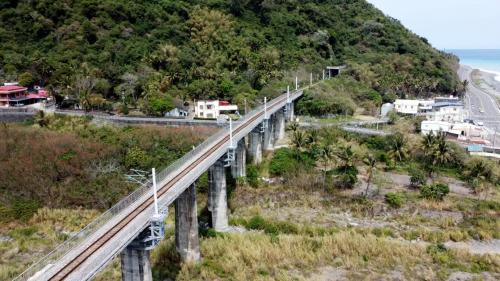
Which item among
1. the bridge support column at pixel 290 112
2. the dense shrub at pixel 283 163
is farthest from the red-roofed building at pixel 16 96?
the dense shrub at pixel 283 163

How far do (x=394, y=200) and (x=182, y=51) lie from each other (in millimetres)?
61456

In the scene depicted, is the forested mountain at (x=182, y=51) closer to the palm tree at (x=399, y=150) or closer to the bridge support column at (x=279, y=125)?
the bridge support column at (x=279, y=125)

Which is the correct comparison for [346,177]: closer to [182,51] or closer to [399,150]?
[399,150]

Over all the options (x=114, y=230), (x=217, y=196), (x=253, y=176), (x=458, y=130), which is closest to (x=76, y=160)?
(x=217, y=196)

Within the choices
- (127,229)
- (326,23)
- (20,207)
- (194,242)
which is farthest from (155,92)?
(326,23)

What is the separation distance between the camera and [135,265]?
24.0 metres

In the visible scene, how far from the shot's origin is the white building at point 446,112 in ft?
265

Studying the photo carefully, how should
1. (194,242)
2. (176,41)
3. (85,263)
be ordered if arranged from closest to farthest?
(85,263) → (194,242) → (176,41)

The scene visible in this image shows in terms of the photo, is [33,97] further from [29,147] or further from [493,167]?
[493,167]

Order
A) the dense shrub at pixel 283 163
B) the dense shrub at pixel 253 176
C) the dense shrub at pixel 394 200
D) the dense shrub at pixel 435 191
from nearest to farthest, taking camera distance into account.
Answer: the dense shrub at pixel 394 200, the dense shrub at pixel 435 191, the dense shrub at pixel 253 176, the dense shrub at pixel 283 163

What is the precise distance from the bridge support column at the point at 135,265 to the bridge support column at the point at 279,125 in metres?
46.6

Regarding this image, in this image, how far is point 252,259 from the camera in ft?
113

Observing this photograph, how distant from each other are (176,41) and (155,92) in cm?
2956

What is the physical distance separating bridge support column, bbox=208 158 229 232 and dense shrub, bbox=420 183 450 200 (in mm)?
25372
